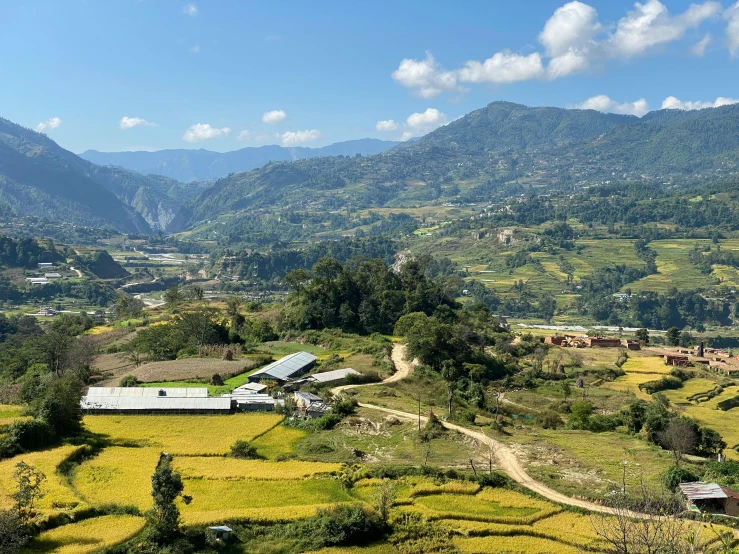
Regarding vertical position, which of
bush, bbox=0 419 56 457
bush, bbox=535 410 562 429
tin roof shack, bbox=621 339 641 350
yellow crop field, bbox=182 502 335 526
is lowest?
tin roof shack, bbox=621 339 641 350

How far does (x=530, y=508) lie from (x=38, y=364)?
156ft

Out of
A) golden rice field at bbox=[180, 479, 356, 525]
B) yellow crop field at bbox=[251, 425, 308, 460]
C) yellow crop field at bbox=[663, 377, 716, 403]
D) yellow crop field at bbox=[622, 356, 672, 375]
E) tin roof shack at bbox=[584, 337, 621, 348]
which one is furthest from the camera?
tin roof shack at bbox=[584, 337, 621, 348]

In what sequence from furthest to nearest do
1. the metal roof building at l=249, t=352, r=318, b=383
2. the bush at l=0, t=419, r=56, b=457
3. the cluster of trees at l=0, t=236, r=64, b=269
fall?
1. the cluster of trees at l=0, t=236, r=64, b=269
2. the metal roof building at l=249, t=352, r=318, b=383
3. the bush at l=0, t=419, r=56, b=457

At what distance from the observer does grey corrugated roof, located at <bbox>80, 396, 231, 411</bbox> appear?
41094 millimetres

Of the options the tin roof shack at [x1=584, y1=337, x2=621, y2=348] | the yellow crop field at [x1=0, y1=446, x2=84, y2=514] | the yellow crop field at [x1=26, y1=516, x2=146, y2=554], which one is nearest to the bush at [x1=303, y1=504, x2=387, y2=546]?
the yellow crop field at [x1=26, y1=516, x2=146, y2=554]

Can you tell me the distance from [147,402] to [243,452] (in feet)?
37.4

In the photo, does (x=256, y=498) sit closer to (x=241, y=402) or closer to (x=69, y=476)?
(x=69, y=476)

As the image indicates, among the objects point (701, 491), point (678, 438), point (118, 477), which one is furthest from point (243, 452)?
point (678, 438)

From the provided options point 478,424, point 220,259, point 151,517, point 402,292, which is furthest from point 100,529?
point 220,259

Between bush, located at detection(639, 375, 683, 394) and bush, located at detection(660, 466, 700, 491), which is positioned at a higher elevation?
bush, located at detection(660, 466, 700, 491)

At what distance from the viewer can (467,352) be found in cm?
6119

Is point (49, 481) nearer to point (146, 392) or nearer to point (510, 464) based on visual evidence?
point (146, 392)

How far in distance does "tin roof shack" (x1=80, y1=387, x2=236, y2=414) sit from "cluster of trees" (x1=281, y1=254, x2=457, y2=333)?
97.1ft

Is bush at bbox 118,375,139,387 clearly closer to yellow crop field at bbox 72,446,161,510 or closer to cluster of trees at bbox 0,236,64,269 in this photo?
yellow crop field at bbox 72,446,161,510
